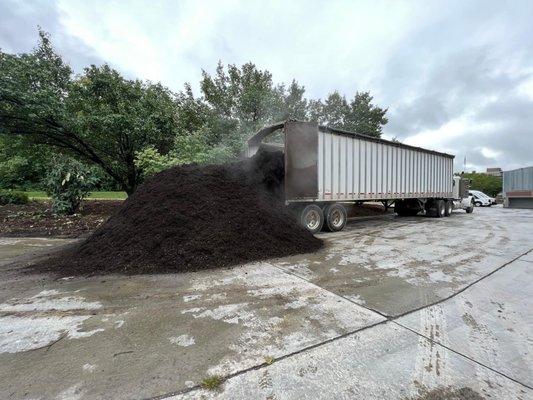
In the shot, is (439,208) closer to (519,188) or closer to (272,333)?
(519,188)

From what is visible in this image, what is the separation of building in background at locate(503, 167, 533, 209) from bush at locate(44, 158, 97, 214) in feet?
100

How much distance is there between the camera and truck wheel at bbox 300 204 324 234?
8.62 meters

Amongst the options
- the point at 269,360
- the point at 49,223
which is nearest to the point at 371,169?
the point at 269,360

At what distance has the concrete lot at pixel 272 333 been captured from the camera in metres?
2.12

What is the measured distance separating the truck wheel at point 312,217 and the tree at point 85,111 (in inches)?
376

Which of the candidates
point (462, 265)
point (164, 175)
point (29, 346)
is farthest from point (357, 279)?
point (164, 175)

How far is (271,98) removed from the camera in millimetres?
19984

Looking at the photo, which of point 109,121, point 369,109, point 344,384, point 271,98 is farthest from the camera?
point 369,109

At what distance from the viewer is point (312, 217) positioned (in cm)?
895

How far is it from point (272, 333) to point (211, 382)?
89 centimetres

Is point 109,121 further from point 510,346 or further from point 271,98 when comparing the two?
point 510,346

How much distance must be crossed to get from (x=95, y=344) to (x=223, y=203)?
415 cm

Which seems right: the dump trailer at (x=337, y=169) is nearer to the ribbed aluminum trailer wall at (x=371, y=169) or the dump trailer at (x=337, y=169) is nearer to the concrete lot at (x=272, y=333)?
the ribbed aluminum trailer wall at (x=371, y=169)

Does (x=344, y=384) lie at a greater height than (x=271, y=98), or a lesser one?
lesser
